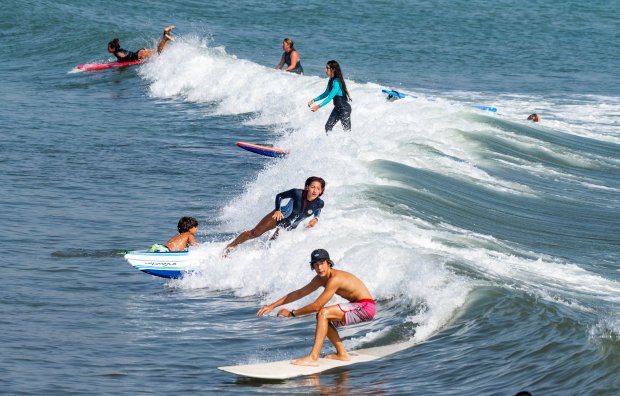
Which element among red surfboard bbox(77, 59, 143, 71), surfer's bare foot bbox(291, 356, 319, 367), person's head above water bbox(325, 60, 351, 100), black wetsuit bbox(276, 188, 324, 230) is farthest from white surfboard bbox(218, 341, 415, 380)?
red surfboard bbox(77, 59, 143, 71)

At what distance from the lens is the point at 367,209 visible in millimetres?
17656

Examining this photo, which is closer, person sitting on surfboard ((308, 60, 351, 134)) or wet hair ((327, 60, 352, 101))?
wet hair ((327, 60, 352, 101))

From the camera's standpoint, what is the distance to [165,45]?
39.5 m

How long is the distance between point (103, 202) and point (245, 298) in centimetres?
584

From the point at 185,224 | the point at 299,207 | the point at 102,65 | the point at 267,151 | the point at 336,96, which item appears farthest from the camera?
the point at 102,65

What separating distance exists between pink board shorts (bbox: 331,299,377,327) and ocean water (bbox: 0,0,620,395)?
48 centimetres

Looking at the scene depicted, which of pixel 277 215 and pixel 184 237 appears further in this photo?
pixel 184 237

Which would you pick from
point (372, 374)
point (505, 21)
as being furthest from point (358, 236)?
point (505, 21)

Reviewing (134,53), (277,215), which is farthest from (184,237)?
(134,53)

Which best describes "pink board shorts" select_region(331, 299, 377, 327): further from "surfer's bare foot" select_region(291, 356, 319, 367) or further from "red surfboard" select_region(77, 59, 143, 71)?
"red surfboard" select_region(77, 59, 143, 71)

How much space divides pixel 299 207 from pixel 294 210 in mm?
91

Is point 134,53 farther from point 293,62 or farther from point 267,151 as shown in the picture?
point 267,151

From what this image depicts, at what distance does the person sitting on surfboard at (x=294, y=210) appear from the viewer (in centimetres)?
1460

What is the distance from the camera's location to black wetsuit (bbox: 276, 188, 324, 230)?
15016 millimetres
